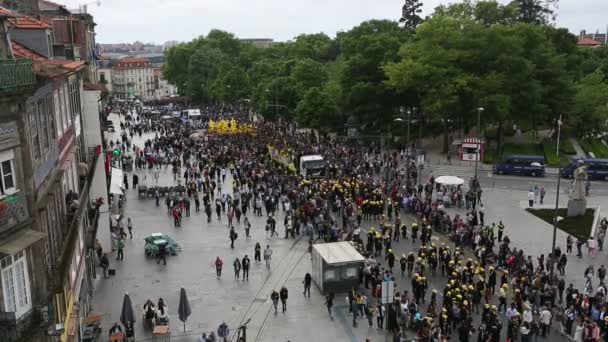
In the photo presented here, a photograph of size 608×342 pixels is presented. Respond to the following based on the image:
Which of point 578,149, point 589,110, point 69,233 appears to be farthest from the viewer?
point 578,149

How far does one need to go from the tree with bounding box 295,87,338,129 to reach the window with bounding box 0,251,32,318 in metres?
54.8

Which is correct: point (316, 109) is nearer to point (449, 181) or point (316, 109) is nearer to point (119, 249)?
point (449, 181)

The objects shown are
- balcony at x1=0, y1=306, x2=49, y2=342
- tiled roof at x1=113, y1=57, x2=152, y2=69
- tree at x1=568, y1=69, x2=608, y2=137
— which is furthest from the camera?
tiled roof at x1=113, y1=57, x2=152, y2=69

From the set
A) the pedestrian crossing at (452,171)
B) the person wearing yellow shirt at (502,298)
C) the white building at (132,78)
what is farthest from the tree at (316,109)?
the white building at (132,78)

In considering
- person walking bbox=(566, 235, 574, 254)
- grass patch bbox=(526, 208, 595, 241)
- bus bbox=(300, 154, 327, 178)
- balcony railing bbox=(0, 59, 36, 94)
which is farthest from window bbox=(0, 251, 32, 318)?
bus bbox=(300, 154, 327, 178)

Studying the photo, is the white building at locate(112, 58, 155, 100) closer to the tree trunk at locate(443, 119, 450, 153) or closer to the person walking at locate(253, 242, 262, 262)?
the tree trunk at locate(443, 119, 450, 153)

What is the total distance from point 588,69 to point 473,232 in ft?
189

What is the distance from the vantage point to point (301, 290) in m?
26.8

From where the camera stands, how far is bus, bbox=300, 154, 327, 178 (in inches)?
1849

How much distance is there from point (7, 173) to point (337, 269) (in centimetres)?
1551

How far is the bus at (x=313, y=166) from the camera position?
46959mm

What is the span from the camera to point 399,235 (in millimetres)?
33656

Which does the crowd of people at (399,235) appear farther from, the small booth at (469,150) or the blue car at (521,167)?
the blue car at (521,167)

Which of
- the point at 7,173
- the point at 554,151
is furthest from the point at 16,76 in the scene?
the point at 554,151
